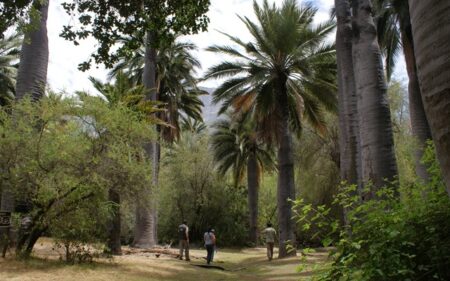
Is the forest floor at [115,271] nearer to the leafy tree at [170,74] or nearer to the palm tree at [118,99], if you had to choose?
the palm tree at [118,99]

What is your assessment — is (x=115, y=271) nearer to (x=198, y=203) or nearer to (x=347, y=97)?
(x=347, y=97)

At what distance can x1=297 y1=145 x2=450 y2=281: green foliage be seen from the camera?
3.45 meters

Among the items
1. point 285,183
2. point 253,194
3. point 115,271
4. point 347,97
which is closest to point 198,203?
point 253,194

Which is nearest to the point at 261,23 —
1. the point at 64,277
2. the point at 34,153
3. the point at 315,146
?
the point at 315,146

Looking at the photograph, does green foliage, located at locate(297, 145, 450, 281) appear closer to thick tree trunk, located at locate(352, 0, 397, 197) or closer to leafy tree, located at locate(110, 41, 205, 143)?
thick tree trunk, located at locate(352, 0, 397, 197)

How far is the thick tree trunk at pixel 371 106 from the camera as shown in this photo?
6391 millimetres

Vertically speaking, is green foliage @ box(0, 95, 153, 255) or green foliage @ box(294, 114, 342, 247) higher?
green foliage @ box(294, 114, 342, 247)

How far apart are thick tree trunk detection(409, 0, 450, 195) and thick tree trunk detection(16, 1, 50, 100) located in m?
13.6

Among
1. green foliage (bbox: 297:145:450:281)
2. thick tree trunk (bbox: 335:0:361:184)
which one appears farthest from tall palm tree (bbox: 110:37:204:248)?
green foliage (bbox: 297:145:450:281)

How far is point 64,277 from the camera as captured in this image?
10.2 metres

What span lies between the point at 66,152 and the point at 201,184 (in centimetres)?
2118

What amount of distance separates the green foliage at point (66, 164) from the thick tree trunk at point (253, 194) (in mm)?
19195

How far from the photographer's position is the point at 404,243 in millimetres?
3465

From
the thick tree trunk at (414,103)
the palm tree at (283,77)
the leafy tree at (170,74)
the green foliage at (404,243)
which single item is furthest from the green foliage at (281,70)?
the green foliage at (404,243)
